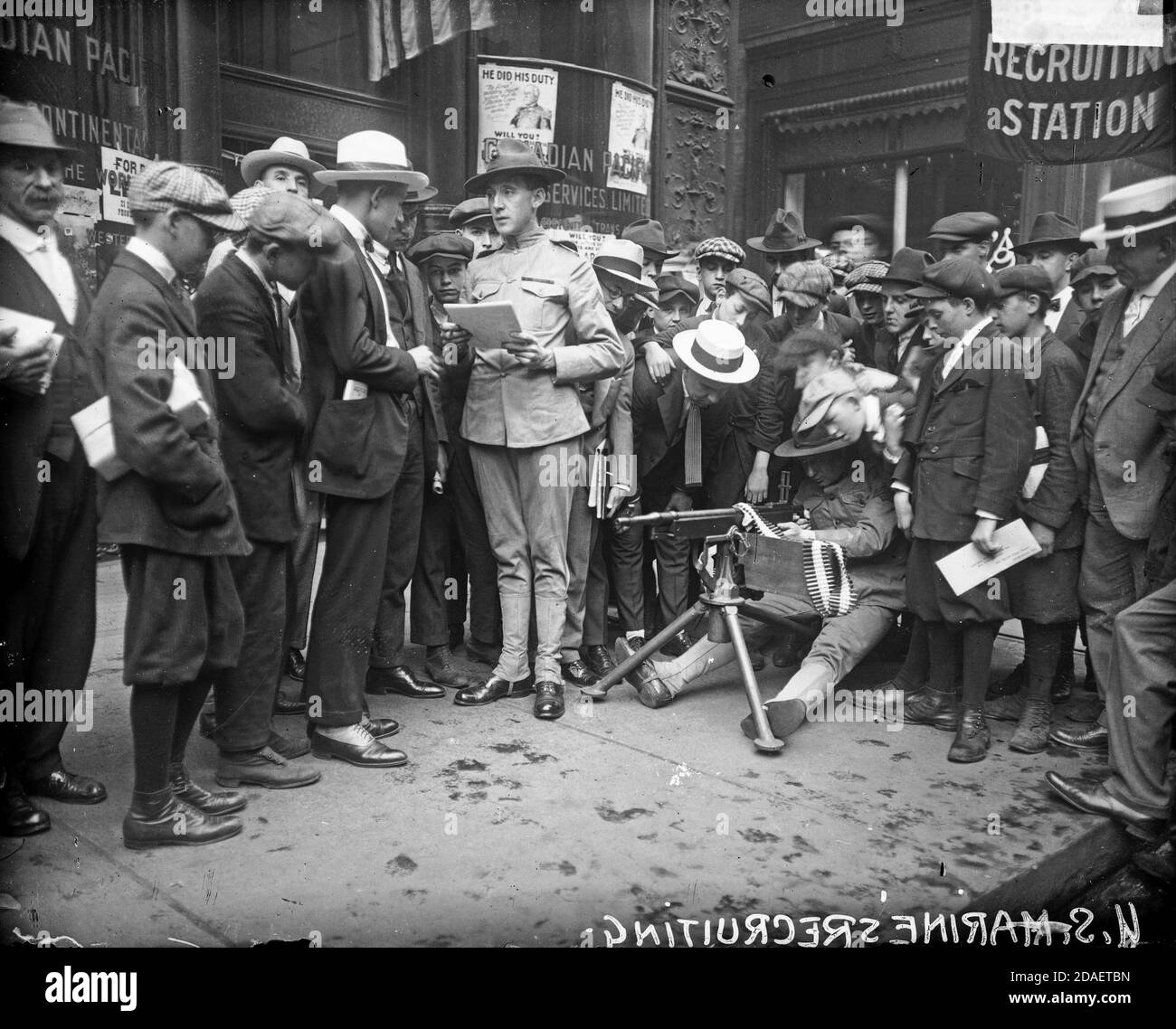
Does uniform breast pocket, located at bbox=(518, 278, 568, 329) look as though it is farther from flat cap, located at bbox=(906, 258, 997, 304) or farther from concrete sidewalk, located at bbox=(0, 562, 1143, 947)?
concrete sidewalk, located at bbox=(0, 562, 1143, 947)

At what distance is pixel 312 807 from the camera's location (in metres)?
3.35

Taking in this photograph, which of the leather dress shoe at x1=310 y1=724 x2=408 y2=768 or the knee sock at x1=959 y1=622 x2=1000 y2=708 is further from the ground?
the knee sock at x1=959 y1=622 x2=1000 y2=708

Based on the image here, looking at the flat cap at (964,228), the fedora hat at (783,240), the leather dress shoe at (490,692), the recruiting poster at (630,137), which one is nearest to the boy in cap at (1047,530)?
the flat cap at (964,228)

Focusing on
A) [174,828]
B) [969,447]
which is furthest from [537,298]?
[174,828]

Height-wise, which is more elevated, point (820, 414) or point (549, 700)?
point (820, 414)

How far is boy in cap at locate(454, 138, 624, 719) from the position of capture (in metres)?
4.32

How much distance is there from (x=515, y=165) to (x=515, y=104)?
7.99ft

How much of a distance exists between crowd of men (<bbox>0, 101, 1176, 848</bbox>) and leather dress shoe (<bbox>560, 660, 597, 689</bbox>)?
0.06 ft

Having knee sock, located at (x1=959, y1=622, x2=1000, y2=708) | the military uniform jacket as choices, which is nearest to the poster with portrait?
the military uniform jacket

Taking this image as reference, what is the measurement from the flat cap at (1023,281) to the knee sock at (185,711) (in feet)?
11.1

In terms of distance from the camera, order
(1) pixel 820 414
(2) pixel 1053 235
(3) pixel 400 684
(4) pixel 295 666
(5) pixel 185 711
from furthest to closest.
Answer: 1. (2) pixel 1053 235
2. (4) pixel 295 666
3. (1) pixel 820 414
4. (3) pixel 400 684
5. (5) pixel 185 711

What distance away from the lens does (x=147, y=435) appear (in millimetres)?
2805

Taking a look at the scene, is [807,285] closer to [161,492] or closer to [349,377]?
[349,377]

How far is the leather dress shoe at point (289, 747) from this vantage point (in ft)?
12.3
